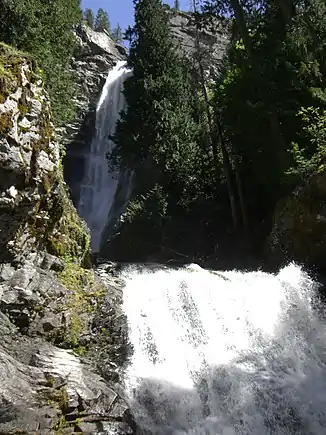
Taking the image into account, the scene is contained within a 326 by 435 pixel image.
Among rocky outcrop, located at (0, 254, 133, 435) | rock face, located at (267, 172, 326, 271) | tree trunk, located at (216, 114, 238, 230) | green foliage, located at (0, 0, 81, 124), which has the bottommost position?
rocky outcrop, located at (0, 254, 133, 435)

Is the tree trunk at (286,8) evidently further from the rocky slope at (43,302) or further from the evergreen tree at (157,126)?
the rocky slope at (43,302)

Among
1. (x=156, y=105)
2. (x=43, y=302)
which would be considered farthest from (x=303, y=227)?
(x=156, y=105)

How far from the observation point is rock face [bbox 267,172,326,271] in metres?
12.8

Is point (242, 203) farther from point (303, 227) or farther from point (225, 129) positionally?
point (303, 227)

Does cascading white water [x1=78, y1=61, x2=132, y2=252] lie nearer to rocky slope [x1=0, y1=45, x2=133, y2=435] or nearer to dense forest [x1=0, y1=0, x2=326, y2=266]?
dense forest [x1=0, y1=0, x2=326, y2=266]

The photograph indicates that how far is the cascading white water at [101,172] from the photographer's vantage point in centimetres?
2798

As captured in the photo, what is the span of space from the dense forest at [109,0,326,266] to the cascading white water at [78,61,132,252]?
16.5 ft

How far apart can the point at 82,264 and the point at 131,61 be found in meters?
15.2

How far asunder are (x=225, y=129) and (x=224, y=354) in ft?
35.6

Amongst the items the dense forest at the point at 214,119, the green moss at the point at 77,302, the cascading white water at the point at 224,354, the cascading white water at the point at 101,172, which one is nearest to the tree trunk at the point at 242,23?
the dense forest at the point at 214,119

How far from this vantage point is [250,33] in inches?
706

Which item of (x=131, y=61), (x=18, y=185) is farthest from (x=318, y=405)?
(x=131, y=61)

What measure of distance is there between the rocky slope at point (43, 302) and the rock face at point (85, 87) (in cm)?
1783

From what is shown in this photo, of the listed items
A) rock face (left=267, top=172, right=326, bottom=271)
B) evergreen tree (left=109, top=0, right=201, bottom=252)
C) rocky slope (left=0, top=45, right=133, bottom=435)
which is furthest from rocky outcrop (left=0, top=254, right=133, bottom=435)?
evergreen tree (left=109, top=0, right=201, bottom=252)
